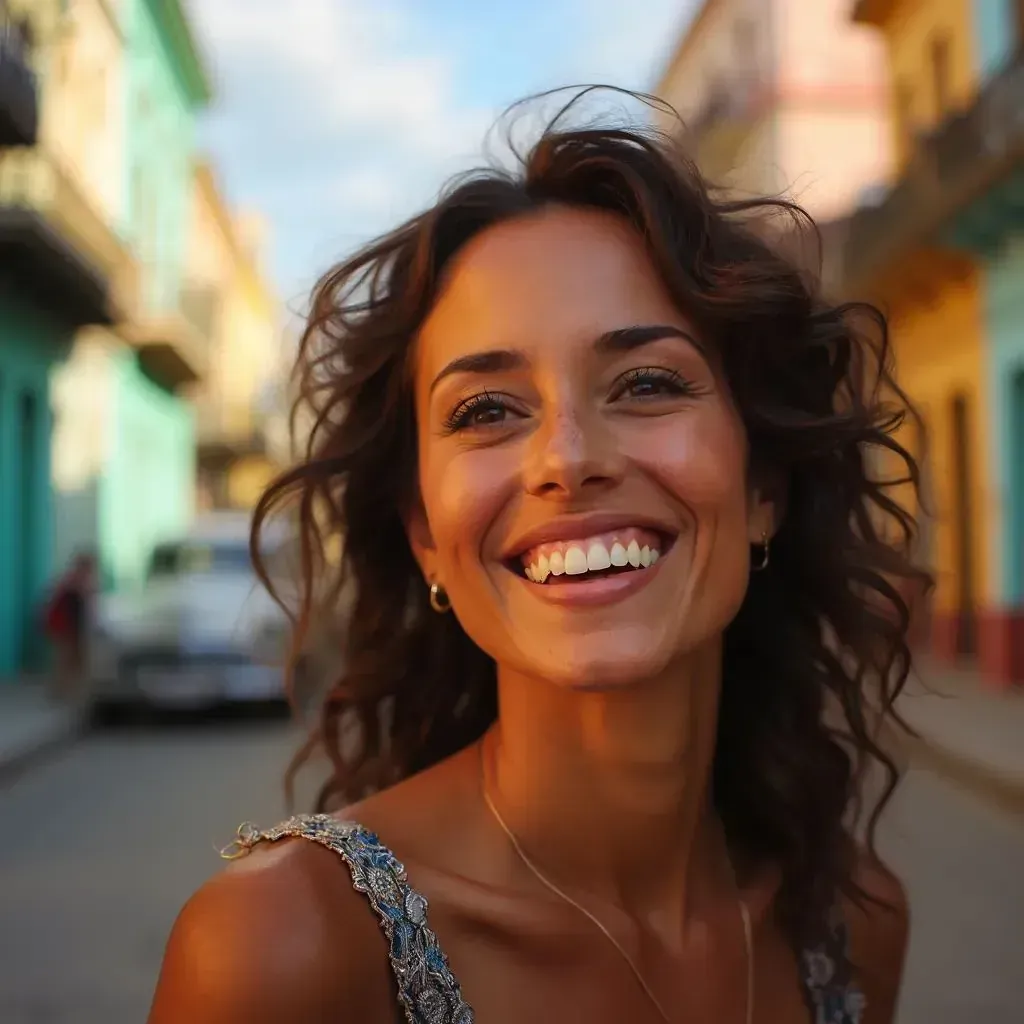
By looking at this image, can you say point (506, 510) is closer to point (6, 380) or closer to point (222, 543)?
point (222, 543)

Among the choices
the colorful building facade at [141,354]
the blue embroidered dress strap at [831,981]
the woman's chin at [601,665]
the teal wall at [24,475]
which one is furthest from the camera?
the colorful building facade at [141,354]

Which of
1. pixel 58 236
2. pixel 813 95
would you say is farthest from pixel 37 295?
pixel 813 95

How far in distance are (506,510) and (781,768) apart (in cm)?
68

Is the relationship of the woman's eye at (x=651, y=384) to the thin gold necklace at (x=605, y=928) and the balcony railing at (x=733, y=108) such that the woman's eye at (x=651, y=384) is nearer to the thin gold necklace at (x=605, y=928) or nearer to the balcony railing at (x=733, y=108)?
the thin gold necklace at (x=605, y=928)

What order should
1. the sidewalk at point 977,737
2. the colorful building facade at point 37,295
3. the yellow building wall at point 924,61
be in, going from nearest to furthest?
the sidewalk at point 977,737, the colorful building facade at point 37,295, the yellow building wall at point 924,61

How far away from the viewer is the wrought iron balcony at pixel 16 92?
38.5 ft

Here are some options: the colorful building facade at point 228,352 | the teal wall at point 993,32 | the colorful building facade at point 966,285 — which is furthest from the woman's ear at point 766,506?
the colorful building facade at point 228,352

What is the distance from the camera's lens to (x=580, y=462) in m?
1.38

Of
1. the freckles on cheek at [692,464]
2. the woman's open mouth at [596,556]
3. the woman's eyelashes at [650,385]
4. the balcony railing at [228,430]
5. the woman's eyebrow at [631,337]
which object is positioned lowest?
the woman's open mouth at [596,556]

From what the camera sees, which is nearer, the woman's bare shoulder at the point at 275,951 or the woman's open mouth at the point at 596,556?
the woman's bare shoulder at the point at 275,951

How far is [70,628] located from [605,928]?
12264mm

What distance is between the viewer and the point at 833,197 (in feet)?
79.5

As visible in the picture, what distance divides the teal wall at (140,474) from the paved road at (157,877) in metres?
8.00

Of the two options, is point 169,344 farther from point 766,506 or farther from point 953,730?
point 766,506
